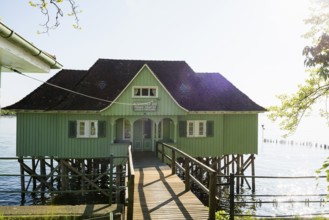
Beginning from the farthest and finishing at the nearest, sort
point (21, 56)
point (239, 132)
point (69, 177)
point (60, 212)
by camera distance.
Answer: point (69, 177) < point (239, 132) < point (60, 212) < point (21, 56)

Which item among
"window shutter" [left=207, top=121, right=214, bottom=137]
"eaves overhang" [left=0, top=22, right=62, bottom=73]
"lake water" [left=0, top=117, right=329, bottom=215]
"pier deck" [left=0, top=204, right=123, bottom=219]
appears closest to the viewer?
"eaves overhang" [left=0, top=22, right=62, bottom=73]

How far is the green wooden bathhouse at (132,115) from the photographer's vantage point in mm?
21922

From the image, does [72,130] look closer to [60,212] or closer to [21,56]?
[60,212]

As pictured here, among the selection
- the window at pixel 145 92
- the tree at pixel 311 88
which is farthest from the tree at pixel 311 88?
the window at pixel 145 92

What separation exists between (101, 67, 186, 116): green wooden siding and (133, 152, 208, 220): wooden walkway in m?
6.78

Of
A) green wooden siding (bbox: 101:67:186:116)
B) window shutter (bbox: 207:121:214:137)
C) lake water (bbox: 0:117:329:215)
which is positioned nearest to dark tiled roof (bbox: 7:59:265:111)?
window shutter (bbox: 207:121:214:137)

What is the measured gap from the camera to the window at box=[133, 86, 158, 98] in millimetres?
21938

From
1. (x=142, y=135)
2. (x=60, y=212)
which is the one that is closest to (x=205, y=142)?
(x=142, y=135)

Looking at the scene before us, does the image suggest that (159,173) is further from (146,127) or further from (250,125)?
(250,125)

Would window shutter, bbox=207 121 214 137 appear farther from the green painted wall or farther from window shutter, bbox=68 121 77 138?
window shutter, bbox=68 121 77 138

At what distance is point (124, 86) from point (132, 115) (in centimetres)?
414

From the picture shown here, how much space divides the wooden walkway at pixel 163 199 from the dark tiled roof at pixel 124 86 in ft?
30.2

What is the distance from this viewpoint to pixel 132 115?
21750 millimetres

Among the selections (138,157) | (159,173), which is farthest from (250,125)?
(159,173)
